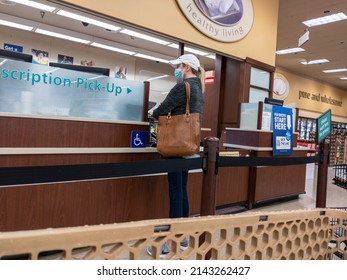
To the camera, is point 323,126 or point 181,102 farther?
point 323,126

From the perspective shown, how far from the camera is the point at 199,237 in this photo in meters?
1.20

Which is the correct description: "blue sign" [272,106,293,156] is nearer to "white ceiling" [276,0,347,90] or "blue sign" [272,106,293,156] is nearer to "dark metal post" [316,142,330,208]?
"dark metal post" [316,142,330,208]

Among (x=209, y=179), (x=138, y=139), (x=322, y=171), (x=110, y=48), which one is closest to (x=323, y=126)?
(x=322, y=171)

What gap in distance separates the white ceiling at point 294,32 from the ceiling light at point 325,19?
159mm

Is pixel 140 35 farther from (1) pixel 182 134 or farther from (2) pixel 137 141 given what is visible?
(1) pixel 182 134

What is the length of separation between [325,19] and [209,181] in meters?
6.85

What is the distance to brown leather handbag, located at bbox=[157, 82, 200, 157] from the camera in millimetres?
2182

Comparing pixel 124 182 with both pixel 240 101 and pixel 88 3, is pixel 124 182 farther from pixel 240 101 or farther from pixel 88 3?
pixel 240 101

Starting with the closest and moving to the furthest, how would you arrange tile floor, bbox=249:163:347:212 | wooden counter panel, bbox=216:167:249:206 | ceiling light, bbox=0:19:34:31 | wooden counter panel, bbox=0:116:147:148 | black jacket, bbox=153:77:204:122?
wooden counter panel, bbox=0:116:147:148, black jacket, bbox=153:77:204:122, wooden counter panel, bbox=216:167:249:206, tile floor, bbox=249:163:347:212, ceiling light, bbox=0:19:34:31

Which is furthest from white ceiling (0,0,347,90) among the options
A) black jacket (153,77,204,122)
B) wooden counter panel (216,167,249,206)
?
wooden counter panel (216,167,249,206)

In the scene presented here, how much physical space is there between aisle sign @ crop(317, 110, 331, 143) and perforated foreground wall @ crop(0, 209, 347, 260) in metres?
1.57

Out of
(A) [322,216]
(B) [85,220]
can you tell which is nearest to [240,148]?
(B) [85,220]
